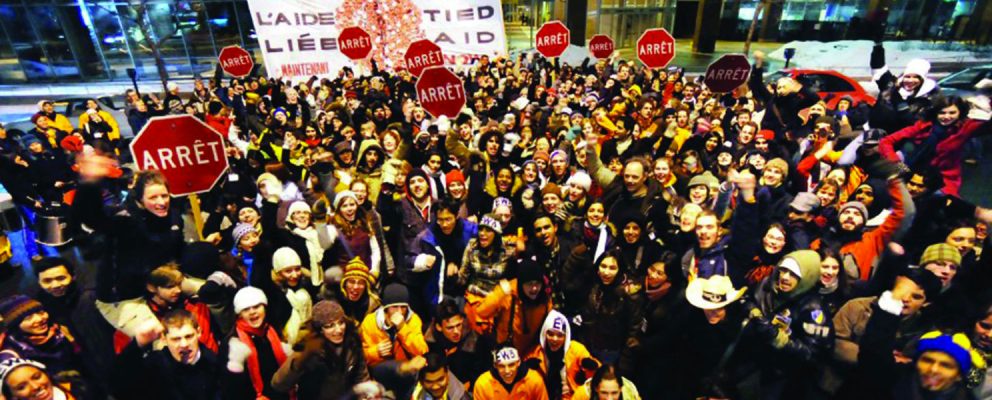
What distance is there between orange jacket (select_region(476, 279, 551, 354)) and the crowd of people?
0.8 inches

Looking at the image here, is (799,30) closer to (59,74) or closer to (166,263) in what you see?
(166,263)

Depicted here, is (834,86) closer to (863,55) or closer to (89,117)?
(863,55)

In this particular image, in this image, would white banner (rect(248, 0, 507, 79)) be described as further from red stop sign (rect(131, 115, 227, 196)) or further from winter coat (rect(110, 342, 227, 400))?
winter coat (rect(110, 342, 227, 400))

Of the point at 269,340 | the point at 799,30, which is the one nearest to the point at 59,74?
the point at 269,340

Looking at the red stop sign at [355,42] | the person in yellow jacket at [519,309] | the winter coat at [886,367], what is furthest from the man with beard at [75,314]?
the red stop sign at [355,42]

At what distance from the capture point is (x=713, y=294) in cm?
298

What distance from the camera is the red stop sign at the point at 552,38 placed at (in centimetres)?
870

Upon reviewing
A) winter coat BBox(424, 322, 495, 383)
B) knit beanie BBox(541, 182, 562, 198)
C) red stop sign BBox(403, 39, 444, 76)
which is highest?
red stop sign BBox(403, 39, 444, 76)

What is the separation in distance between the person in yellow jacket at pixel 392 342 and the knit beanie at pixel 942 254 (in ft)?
11.7

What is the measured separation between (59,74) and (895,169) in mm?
27167

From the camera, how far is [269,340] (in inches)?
118

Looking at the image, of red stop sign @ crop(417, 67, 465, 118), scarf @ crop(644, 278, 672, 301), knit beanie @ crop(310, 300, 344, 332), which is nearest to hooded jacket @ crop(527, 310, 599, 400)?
scarf @ crop(644, 278, 672, 301)

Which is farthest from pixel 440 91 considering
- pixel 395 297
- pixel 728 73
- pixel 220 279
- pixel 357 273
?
pixel 728 73

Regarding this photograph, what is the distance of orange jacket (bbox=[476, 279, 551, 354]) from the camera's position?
3529 millimetres
